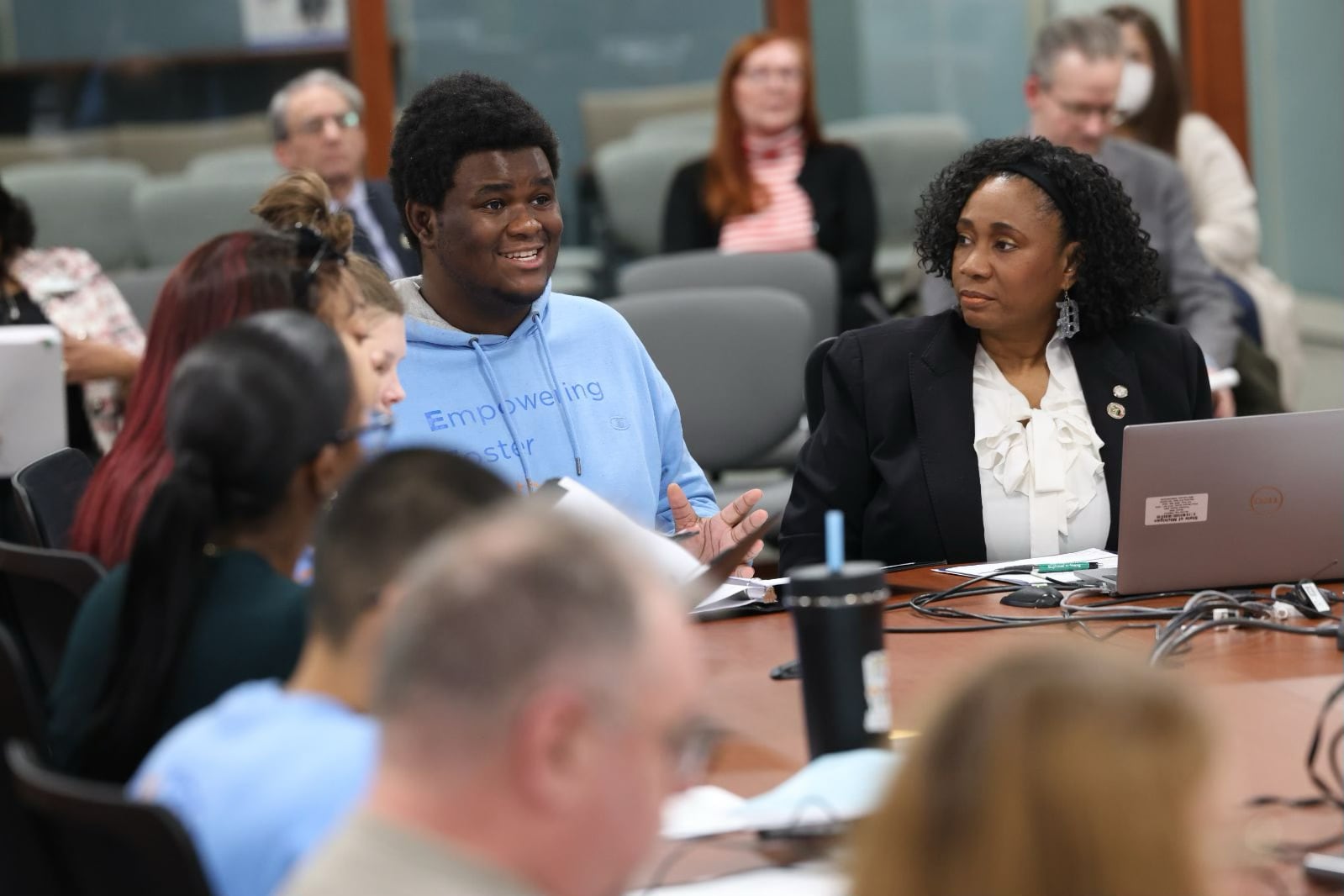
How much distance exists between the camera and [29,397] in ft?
12.2

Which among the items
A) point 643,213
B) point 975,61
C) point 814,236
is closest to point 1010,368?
point 814,236

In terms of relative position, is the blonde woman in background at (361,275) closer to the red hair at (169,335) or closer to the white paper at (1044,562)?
the red hair at (169,335)

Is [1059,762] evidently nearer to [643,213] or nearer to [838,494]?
[838,494]

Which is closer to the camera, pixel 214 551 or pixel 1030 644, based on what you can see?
pixel 1030 644

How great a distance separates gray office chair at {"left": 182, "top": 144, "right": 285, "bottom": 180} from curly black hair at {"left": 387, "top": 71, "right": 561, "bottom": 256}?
10.9ft

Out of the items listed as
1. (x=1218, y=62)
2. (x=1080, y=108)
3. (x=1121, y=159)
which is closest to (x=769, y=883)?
(x=1080, y=108)

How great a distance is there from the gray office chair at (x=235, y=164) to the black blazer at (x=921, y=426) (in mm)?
3603

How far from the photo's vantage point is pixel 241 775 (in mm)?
1309

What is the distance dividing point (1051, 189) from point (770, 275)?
210 cm

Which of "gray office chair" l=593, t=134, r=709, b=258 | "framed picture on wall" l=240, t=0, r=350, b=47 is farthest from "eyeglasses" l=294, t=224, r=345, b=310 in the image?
"framed picture on wall" l=240, t=0, r=350, b=47

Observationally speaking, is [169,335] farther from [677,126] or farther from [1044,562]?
[677,126]

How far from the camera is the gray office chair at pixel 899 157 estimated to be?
6.28 metres

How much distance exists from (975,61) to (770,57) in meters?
1.33

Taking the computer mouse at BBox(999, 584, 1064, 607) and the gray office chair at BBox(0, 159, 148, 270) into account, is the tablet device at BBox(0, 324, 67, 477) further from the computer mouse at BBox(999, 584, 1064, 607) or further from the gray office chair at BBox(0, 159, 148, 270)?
the gray office chair at BBox(0, 159, 148, 270)
